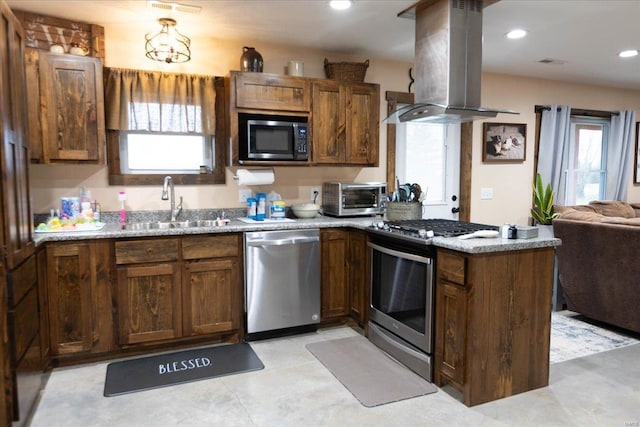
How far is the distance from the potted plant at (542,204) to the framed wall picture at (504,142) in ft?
1.32

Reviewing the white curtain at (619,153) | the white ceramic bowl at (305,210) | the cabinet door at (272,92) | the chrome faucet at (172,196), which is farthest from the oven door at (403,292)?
the white curtain at (619,153)

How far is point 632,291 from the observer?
11.1ft

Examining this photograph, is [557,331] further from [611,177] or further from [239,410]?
[611,177]

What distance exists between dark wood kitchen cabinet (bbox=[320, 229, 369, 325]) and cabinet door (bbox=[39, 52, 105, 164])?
1893 millimetres

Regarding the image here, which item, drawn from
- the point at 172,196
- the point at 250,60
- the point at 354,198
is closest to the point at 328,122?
the point at 354,198

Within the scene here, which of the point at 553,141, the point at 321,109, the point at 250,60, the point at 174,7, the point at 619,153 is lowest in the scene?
the point at 619,153

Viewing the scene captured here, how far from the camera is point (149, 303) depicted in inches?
122

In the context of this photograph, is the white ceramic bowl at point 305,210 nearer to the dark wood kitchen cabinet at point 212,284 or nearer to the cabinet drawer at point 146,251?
the dark wood kitchen cabinet at point 212,284

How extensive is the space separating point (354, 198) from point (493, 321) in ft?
5.89

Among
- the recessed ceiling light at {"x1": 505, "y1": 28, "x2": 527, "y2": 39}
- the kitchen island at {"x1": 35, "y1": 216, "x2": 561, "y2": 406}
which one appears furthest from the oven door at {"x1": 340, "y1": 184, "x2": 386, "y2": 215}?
the recessed ceiling light at {"x1": 505, "y1": 28, "x2": 527, "y2": 39}

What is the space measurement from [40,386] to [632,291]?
166 inches

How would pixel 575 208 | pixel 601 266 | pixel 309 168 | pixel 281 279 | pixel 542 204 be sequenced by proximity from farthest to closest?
pixel 542 204
pixel 575 208
pixel 309 168
pixel 601 266
pixel 281 279

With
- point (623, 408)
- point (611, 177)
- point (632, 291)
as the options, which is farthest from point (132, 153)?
point (611, 177)

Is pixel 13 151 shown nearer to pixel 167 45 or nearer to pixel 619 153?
pixel 167 45
